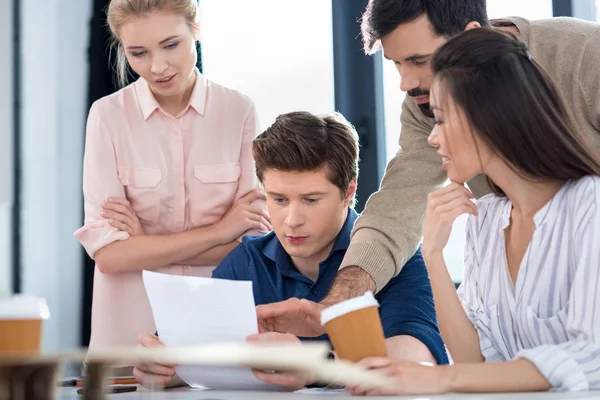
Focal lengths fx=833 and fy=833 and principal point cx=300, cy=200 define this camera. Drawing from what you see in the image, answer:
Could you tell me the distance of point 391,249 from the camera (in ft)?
7.37

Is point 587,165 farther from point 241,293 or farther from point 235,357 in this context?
point 235,357

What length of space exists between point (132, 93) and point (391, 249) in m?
1.05

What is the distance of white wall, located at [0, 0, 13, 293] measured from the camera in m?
3.63

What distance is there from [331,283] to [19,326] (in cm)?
117

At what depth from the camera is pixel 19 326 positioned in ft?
4.12

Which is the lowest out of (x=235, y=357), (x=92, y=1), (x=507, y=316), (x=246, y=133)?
(x=507, y=316)

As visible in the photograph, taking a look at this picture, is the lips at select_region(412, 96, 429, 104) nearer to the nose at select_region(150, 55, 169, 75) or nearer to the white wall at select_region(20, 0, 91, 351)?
the nose at select_region(150, 55, 169, 75)

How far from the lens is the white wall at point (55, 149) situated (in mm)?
3781

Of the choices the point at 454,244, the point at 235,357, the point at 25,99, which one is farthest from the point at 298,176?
the point at 25,99

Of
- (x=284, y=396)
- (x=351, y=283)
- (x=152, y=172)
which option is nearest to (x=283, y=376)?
(x=284, y=396)

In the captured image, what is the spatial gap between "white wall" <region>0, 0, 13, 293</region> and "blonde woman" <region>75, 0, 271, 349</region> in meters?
1.09

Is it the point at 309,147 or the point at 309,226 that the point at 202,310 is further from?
the point at 309,147

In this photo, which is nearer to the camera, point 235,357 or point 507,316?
point 235,357

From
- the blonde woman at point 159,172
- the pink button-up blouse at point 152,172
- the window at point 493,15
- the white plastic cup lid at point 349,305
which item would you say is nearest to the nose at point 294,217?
the blonde woman at point 159,172
